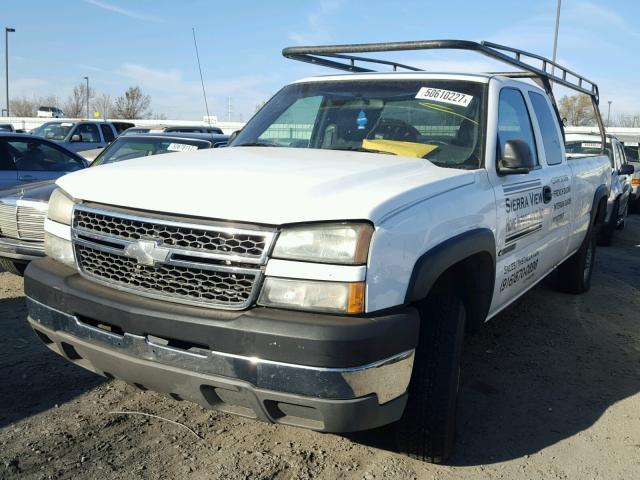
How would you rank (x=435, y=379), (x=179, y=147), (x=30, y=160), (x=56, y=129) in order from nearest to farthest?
(x=435, y=379) < (x=179, y=147) < (x=30, y=160) < (x=56, y=129)

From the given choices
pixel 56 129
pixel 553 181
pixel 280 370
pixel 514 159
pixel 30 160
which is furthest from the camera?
pixel 56 129

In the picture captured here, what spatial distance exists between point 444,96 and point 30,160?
5.95m

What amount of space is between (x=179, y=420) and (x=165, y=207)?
1414mm

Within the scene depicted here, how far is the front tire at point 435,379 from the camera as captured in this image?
9.07ft

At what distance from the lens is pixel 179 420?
131 inches

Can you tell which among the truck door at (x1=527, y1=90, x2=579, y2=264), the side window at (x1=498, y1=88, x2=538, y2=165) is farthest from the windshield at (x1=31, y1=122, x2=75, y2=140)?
the side window at (x1=498, y1=88, x2=538, y2=165)

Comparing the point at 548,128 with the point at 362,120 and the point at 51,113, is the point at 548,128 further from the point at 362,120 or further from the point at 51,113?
the point at 51,113

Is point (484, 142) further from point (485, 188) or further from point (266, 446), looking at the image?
point (266, 446)

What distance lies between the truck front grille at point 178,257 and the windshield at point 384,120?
1492 mm

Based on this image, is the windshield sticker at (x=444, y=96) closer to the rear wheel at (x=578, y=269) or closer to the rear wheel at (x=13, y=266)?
the rear wheel at (x=578, y=269)

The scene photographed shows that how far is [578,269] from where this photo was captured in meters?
6.20

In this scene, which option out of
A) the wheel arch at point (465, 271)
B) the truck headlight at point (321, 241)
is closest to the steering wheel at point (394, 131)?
the wheel arch at point (465, 271)

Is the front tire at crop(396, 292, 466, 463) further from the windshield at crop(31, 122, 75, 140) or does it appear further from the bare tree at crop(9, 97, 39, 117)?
the bare tree at crop(9, 97, 39, 117)

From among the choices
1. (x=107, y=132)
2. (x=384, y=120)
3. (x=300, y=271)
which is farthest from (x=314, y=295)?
(x=107, y=132)
